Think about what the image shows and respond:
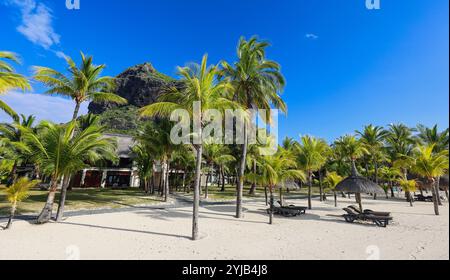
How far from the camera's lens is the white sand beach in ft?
21.6

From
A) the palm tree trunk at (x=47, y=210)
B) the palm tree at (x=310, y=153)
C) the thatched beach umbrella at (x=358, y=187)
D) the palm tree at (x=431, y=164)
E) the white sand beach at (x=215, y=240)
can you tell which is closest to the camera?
the white sand beach at (x=215, y=240)

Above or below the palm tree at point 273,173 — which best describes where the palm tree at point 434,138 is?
above

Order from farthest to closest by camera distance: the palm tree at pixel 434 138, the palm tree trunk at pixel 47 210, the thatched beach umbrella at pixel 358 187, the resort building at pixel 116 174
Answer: the resort building at pixel 116 174, the palm tree at pixel 434 138, the thatched beach umbrella at pixel 358 187, the palm tree trunk at pixel 47 210

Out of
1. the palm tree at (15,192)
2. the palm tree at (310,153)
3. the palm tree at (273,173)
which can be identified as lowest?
the palm tree at (15,192)

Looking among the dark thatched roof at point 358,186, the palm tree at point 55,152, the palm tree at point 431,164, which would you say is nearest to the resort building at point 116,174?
the palm tree at point 55,152

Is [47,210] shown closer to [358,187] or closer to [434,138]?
[358,187]

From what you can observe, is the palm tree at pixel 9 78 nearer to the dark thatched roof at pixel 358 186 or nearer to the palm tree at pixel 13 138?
the palm tree at pixel 13 138

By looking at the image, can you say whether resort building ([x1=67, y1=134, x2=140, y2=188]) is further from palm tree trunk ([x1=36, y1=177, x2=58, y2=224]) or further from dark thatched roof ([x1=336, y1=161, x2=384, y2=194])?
dark thatched roof ([x1=336, y1=161, x2=384, y2=194])

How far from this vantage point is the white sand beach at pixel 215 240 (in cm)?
659

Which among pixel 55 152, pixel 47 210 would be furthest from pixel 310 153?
pixel 47 210

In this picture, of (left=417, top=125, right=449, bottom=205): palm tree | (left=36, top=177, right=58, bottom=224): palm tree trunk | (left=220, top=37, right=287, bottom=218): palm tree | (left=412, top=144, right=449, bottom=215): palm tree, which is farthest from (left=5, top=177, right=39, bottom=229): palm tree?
(left=417, top=125, right=449, bottom=205): palm tree

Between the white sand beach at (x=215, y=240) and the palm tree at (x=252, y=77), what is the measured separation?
177 inches

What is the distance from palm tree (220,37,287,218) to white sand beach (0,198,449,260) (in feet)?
14.8
